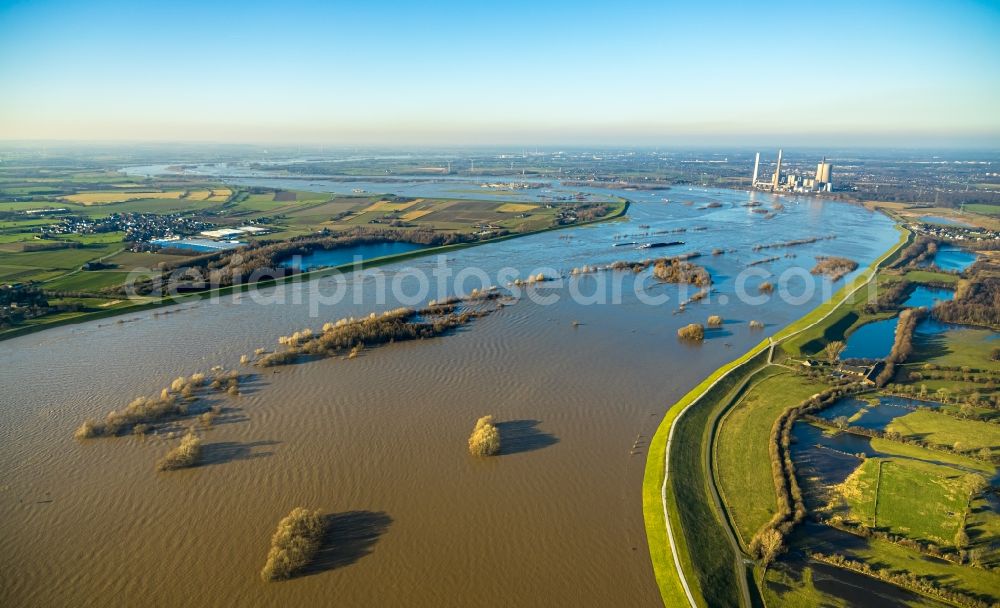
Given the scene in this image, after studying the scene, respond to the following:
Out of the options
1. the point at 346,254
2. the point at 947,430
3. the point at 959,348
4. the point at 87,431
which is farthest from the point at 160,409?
the point at 959,348

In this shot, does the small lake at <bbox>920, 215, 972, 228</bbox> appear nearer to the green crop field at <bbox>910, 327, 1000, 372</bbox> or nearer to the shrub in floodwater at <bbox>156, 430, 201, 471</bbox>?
the green crop field at <bbox>910, 327, 1000, 372</bbox>

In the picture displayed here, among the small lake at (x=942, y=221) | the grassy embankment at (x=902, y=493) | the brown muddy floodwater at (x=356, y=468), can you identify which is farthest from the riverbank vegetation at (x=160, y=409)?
the small lake at (x=942, y=221)

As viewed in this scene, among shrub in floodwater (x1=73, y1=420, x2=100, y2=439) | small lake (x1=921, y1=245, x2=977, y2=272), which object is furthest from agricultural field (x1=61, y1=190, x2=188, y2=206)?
small lake (x1=921, y1=245, x2=977, y2=272)

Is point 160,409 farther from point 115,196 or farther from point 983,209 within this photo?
point 983,209

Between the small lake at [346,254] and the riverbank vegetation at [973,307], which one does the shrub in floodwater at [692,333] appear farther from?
the small lake at [346,254]

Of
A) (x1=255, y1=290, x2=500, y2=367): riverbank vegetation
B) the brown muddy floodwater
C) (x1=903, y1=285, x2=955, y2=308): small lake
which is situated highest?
(x1=903, y1=285, x2=955, y2=308): small lake

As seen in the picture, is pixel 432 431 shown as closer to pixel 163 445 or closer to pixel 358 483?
pixel 358 483
